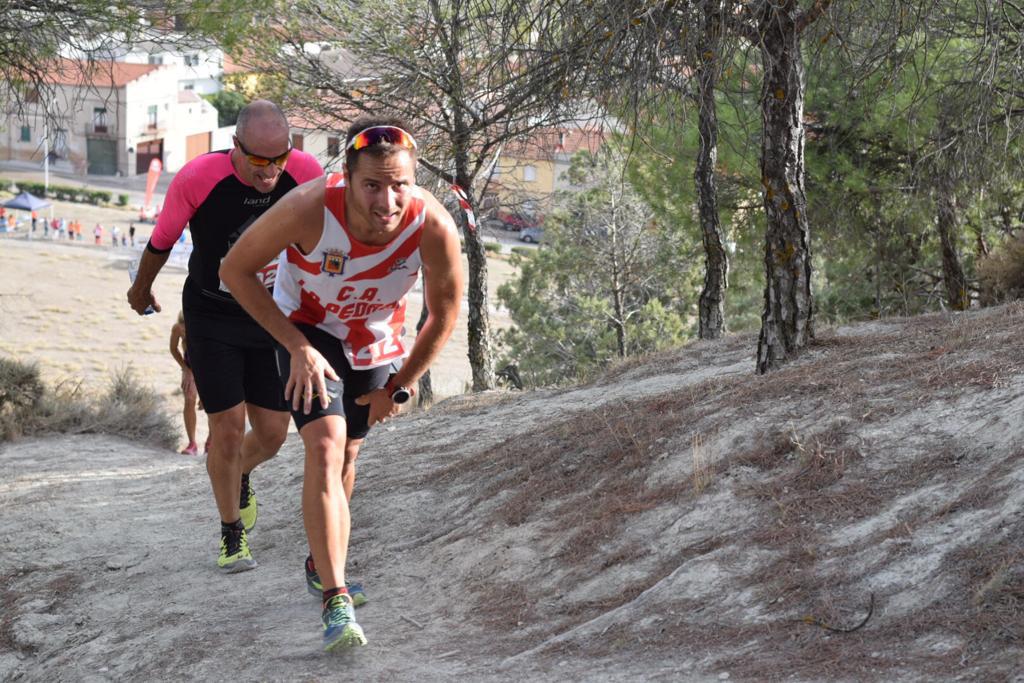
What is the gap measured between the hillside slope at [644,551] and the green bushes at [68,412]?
3.10 m

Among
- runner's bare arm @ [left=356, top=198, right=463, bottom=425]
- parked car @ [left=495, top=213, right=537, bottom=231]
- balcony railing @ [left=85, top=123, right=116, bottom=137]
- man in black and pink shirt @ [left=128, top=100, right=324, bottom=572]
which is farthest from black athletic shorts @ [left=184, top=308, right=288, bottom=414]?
balcony railing @ [left=85, top=123, right=116, bottom=137]

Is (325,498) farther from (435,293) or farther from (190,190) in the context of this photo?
(190,190)

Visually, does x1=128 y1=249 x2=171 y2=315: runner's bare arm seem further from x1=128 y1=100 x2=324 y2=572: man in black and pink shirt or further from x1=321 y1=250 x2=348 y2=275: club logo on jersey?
x1=321 y1=250 x2=348 y2=275: club logo on jersey

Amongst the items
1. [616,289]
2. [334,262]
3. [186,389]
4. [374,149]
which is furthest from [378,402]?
[616,289]

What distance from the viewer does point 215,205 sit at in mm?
4992

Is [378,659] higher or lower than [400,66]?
lower

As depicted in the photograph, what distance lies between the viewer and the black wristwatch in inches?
167

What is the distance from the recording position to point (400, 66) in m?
12.3

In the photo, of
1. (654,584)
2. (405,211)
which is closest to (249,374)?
(405,211)

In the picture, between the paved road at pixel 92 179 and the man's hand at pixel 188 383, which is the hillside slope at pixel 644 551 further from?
the paved road at pixel 92 179

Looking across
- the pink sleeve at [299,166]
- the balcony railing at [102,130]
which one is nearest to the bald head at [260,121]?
the pink sleeve at [299,166]

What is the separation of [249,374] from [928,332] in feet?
13.4

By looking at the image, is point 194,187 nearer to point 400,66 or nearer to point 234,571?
point 234,571

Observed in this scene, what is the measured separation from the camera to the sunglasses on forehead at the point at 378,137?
3.85 meters
